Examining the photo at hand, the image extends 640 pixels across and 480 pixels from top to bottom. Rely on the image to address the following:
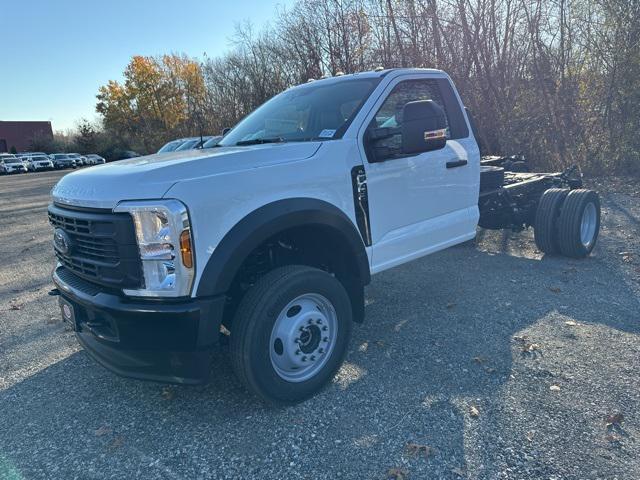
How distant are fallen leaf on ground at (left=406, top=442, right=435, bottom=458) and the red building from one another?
253 feet

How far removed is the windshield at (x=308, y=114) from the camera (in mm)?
3584

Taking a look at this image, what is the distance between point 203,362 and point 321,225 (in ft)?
3.72

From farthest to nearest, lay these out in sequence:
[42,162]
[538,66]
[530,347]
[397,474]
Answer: [42,162] < [538,66] < [530,347] < [397,474]

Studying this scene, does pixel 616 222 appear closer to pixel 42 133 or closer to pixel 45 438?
pixel 45 438

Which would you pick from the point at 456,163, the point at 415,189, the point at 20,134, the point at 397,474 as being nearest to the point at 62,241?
the point at 397,474

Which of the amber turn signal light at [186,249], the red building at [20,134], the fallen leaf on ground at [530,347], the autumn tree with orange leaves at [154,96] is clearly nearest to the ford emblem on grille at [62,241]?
the amber turn signal light at [186,249]

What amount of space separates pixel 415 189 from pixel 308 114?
107 cm

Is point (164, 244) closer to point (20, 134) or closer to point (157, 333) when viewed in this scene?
point (157, 333)

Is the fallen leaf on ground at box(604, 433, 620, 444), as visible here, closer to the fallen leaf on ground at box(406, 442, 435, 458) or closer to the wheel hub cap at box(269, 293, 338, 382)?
the fallen leaf on ground at box(406, 442, 435, 458)

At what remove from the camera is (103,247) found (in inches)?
105

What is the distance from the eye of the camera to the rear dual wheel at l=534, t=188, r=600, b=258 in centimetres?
569

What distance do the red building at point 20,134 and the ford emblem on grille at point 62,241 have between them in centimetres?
7540

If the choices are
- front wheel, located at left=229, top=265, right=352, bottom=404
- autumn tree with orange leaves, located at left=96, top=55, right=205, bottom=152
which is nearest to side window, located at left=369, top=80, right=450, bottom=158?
front wheel, located at left=229, top=265, right=352, bottom=404

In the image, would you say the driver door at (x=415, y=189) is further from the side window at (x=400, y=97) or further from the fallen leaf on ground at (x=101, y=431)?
the fallen leaf on ground at (x=101, y=431)
